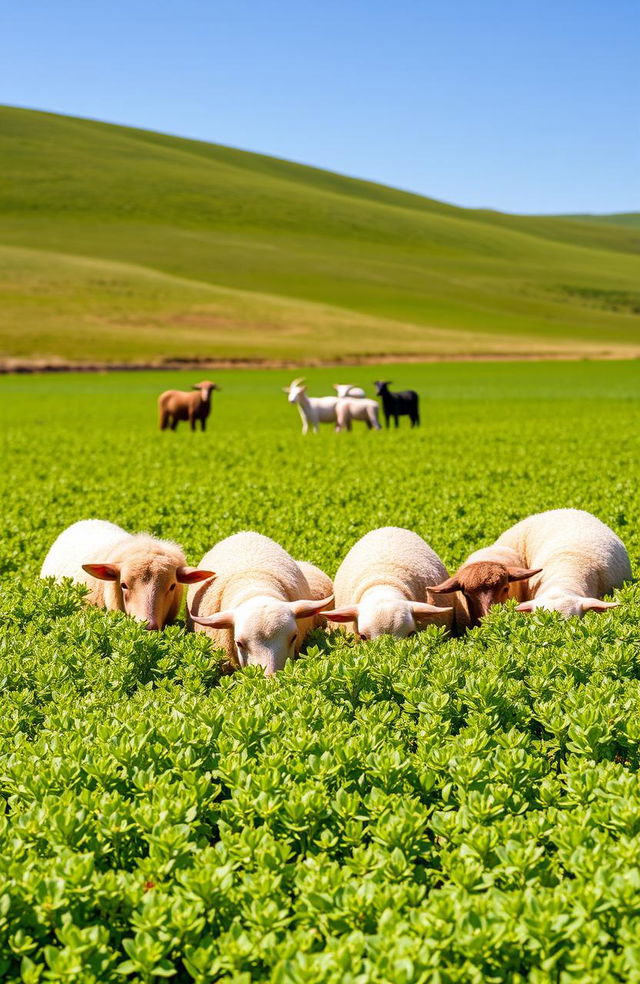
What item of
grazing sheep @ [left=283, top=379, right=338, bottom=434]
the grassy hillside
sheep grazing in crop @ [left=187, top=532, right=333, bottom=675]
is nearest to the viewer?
sheep grazing in crop @ [left=187, top=532, right=333, bottom=675]

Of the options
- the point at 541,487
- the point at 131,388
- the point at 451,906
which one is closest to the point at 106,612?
the point at 451,906

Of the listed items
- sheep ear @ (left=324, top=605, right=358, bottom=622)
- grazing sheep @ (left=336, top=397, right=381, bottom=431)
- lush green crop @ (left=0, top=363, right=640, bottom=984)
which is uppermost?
grazing sheep @ (left=336, top=397, right=381, bottom=431)

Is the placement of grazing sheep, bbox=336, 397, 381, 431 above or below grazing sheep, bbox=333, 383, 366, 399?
below

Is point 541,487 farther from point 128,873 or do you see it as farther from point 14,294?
point 14,294

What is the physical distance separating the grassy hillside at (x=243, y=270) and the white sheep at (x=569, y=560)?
73.5 m

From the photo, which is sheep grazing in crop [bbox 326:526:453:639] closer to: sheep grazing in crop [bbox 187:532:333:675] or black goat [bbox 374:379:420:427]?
sheep grazing in crop [bbox 187:532:333:675]

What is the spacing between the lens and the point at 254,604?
8891mm

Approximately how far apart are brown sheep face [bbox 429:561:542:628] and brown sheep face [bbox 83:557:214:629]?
257 cm

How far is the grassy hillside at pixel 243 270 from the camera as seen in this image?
315ft

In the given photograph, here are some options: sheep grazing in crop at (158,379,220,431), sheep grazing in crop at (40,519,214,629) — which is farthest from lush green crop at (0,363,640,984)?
sheep grazing in crop at (158,379,220,431)

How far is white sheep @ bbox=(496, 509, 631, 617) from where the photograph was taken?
923 cm

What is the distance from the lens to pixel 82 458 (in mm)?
25516

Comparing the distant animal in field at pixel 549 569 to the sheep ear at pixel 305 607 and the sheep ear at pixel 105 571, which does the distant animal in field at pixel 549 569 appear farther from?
the sheep ear at pixel 105 571

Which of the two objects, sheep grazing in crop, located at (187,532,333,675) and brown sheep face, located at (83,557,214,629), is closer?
sheep grazing in crop, located at (187,532,333,675)
